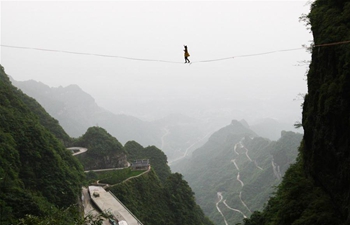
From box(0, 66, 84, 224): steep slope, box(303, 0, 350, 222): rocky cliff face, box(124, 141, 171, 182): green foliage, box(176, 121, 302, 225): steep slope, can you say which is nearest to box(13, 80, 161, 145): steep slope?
box(176, 121, 302, 225): steep slope

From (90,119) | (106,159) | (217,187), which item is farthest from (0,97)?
(90,119)

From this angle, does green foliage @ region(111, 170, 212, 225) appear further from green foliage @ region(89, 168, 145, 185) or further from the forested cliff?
the forested cliff

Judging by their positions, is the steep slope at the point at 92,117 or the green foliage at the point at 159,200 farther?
the steep slope at the point at 92,117

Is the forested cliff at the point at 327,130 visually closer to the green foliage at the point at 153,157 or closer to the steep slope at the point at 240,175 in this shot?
the green foliage at the point at 153,157

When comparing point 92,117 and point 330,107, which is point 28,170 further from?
point 92,117

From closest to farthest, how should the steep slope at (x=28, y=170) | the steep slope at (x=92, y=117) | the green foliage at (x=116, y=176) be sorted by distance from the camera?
1. the steep slope at (x=28, y=170)
2. the green foliage at (x=116, y=176)
3. the steep slope at (x=92, y=117)

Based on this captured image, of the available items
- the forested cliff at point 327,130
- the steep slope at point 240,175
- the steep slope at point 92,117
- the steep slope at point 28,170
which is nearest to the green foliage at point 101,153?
the steep slope at point 28,170
